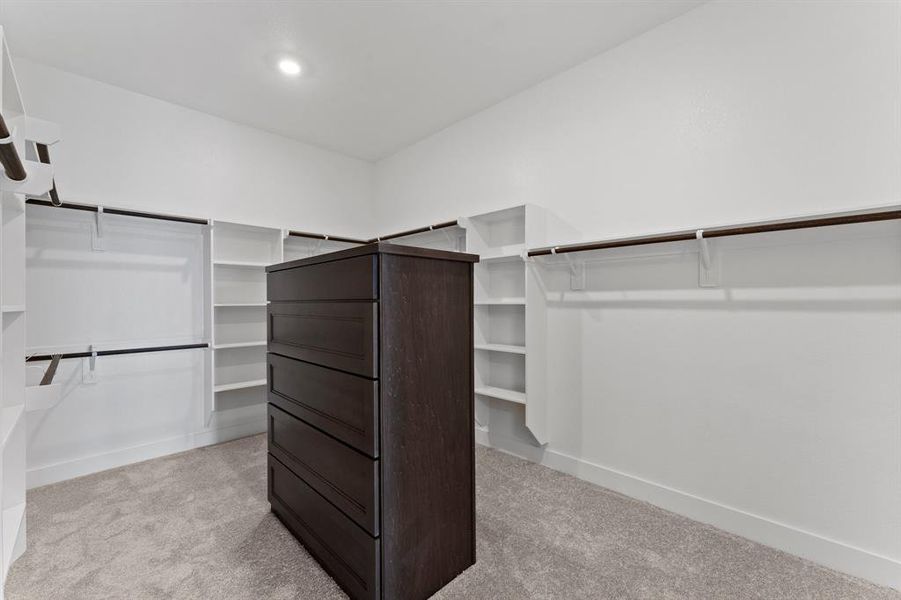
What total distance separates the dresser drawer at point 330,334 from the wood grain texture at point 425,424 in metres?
0.06

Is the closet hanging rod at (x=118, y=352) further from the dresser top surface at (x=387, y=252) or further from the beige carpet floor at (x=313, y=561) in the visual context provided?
the dresser top surface at (x=387, y=252)

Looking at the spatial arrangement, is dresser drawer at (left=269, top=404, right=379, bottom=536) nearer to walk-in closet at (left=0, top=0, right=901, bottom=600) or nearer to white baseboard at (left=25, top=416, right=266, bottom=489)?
walk-in closet at (left=0, top=0, right=901, bottom=600)

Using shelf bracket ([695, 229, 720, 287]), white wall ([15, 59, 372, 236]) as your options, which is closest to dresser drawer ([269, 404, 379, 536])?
shelf bracket ([695, 229, 720, 287])

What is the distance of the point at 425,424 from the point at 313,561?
890mm

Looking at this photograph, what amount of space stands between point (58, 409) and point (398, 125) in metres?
3.26

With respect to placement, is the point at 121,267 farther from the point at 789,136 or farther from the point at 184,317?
the point at 789,136

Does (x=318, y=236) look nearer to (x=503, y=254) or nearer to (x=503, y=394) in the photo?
(x=503, y=254)

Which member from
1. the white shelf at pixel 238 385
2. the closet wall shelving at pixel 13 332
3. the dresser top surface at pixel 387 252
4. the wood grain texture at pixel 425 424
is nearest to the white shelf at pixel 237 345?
the white shelf at pixel 238 385

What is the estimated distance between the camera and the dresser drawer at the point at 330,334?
4.82 feet

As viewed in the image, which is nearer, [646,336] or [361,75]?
[646,336]

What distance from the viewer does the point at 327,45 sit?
2.40m

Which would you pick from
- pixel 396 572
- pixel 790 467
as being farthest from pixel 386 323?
pixel 790 467

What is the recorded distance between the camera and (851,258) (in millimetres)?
1731

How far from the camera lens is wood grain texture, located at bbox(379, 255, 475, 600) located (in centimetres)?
147
